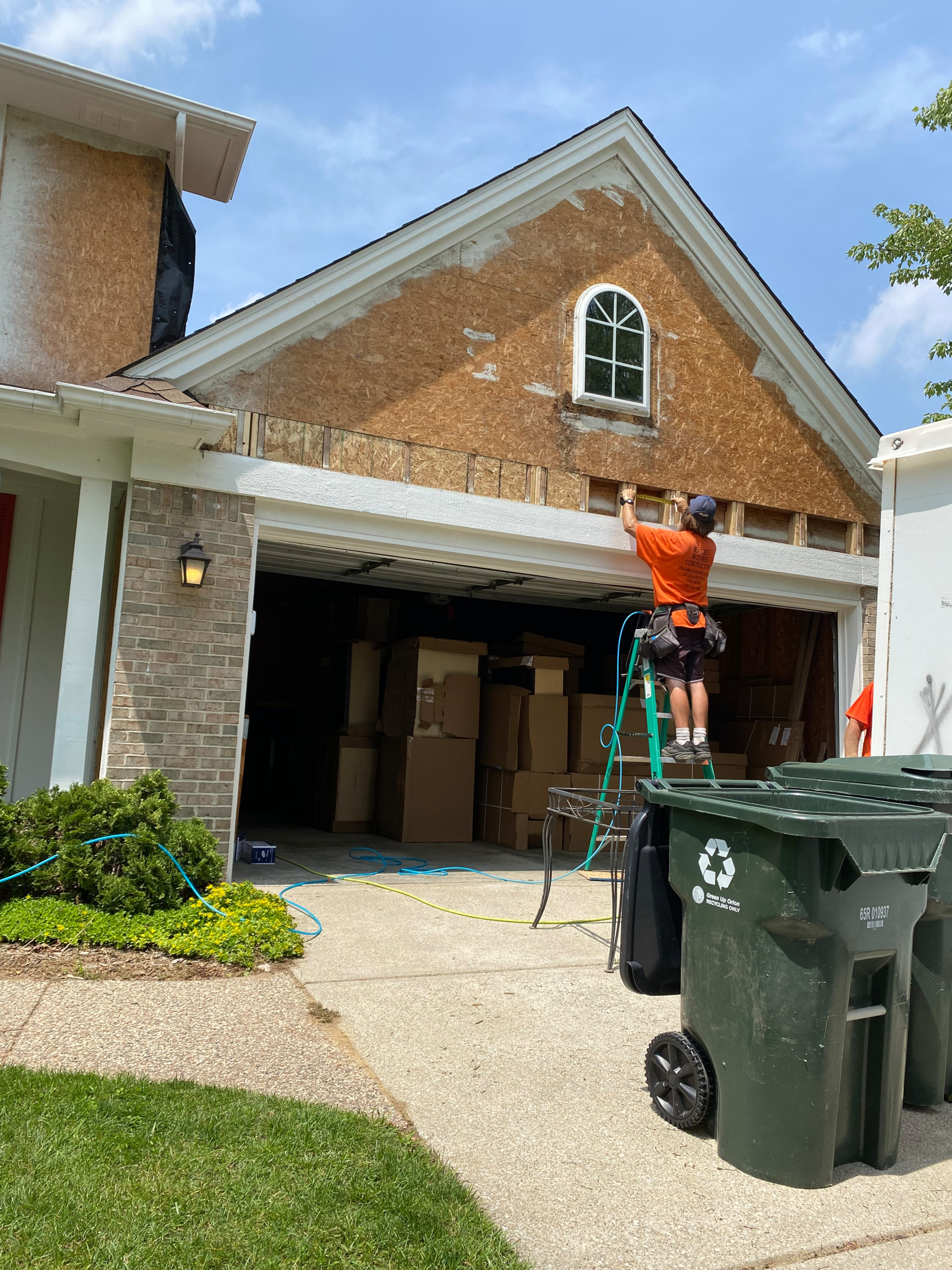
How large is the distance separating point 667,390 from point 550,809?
4.46 m

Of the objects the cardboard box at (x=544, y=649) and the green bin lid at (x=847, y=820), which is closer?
the green bin lid at (x=847, y=820)

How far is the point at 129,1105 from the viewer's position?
9.89ft

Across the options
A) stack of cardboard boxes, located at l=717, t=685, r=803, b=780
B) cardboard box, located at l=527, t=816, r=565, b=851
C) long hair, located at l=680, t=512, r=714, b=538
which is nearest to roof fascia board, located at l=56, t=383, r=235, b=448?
long hair, located at l=680, t=512, r=714, b=538

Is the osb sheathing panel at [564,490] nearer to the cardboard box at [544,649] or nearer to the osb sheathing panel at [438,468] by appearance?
the osb sheathing panel at [438,468]

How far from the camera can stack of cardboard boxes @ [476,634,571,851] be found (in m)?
9.83

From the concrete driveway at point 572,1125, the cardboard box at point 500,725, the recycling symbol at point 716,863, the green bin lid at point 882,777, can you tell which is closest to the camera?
the concrete driveway at point 572,1125

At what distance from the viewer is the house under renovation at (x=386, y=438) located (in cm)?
664

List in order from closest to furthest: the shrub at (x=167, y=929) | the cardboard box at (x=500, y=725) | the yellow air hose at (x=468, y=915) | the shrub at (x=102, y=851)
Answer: the shrub at (x=167, y=929), the shrub at (x=102, y=851), the yellow air hose at (x=468, y=915), the cardboard box at (x=500, y=725)

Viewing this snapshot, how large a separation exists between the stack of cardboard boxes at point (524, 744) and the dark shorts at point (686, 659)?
2.66 meters

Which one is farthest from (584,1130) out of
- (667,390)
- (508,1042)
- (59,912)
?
(667,390)

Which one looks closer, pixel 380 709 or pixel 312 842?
pixel 312 842

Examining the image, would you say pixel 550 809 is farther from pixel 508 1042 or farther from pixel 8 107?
pixel 8 107

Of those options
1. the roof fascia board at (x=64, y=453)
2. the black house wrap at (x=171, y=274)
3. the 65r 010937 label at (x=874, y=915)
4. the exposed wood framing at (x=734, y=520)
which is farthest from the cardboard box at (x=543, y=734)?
the 65r 010937 label at (x=874, y=915)

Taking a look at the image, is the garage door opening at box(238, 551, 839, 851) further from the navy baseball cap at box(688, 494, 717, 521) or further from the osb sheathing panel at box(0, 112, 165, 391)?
the osb sheathing panel at box(0, 112, 165, 391)
